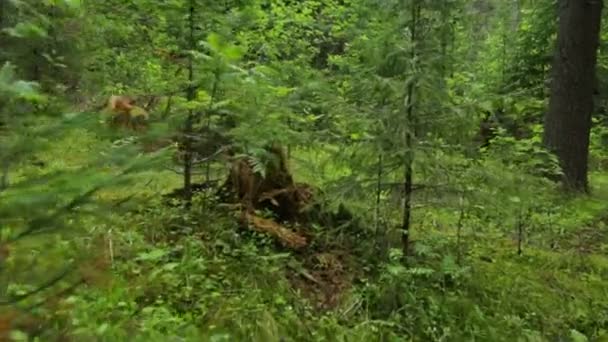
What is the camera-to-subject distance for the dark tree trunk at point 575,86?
839cm

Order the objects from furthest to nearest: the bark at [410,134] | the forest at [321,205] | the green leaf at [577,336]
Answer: the bark at [410,134] → the green leaf at [577,336] → the forest at [321,205]

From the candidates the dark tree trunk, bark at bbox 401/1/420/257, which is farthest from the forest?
the dark tree trunk

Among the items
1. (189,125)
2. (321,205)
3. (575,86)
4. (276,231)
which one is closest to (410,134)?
(321,205)

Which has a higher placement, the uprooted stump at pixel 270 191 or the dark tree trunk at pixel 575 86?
the dark tree trunk at pixel 575 86

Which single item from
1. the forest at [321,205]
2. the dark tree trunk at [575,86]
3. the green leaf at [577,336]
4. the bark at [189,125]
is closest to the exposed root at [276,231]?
the forest at [321,205]

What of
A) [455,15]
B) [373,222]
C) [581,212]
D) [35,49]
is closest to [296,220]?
[373,222]

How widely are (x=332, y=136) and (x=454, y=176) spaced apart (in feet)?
3.24

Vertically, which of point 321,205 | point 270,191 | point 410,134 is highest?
point 410,134

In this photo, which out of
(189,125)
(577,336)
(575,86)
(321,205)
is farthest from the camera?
(575,86)

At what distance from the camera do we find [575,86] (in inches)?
331

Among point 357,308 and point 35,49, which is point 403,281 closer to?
point 357,308

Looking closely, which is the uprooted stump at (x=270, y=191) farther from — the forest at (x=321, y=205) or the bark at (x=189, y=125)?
the bark at (x=189, y=125)

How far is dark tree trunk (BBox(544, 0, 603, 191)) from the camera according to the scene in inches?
330

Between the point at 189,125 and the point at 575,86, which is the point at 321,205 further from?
the point at 575,86
